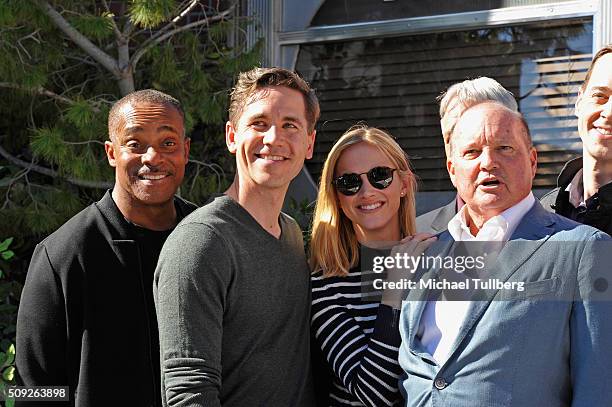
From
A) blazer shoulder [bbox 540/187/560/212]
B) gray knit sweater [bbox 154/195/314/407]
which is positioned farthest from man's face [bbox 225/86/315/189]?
blazer shoulder [bbox 540/187/560/212]

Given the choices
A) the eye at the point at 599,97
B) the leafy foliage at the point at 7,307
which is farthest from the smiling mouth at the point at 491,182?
the leafy foliage at the point at 7,307

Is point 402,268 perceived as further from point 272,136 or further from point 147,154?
point 147,154

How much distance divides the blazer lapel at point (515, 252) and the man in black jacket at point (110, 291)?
3.62ft

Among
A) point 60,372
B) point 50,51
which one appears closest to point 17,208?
point 50,51

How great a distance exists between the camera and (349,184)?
2865 mm

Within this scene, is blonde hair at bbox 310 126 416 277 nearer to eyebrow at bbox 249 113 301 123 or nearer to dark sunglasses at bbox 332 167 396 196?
dark sunglasses at bbox 332 167 396 196

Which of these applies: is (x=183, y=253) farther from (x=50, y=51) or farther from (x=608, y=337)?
(x=50, y=51)

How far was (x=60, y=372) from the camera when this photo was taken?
9.36 feet

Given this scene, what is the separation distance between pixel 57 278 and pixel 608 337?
1708 millimetres

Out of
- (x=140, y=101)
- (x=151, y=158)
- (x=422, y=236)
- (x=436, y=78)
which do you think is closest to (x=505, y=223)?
(x=422, y=236)

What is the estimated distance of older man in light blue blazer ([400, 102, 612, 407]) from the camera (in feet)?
7.27

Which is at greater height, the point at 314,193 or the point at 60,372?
the point at 314,193

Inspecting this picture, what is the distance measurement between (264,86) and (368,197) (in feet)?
1.59

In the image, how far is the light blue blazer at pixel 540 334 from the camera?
2.20 meters
